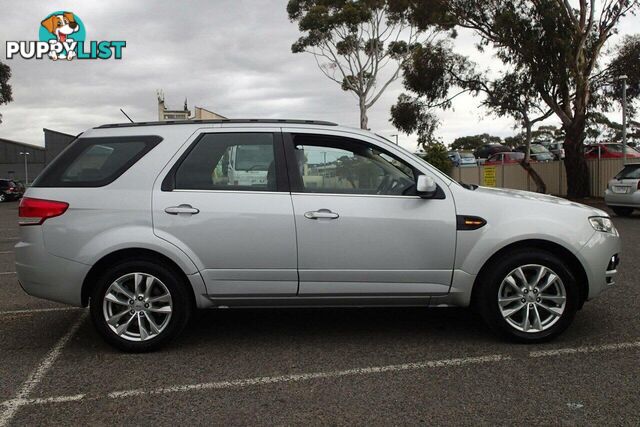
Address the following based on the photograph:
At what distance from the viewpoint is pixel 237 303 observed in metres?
4.23

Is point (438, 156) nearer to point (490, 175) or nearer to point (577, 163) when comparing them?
point (490, 175)

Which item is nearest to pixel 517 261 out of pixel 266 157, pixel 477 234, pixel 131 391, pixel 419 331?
pixel 477 234

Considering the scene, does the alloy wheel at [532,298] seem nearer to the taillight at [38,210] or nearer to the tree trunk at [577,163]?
the taillight at [38,210]

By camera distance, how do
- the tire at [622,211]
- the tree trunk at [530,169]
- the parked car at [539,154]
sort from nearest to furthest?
the tire at [622,211], the tree trunk at [530,169], the parked car at [539,154]

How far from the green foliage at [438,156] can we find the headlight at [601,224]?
2953 cm

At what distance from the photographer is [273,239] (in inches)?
162

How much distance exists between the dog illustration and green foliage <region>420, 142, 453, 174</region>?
20.4m

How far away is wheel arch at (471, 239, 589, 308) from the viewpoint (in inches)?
167

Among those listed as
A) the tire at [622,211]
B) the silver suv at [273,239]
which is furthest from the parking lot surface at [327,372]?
the tire at [622,211]

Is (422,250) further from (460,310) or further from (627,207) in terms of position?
(627,207)

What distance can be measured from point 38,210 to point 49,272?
0.46 meters

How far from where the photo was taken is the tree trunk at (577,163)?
70.6ft

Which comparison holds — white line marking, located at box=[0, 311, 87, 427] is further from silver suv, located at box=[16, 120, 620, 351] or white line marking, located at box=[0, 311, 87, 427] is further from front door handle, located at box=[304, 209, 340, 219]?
front door handle, located at box=[304, 209, 340, 219]

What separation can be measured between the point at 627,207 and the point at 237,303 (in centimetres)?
1329
